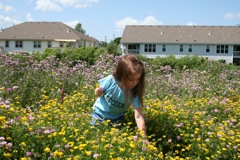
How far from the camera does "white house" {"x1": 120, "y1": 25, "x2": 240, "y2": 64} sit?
135 ft

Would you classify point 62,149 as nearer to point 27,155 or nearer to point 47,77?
point 27,155

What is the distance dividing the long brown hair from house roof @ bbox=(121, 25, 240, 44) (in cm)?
3811

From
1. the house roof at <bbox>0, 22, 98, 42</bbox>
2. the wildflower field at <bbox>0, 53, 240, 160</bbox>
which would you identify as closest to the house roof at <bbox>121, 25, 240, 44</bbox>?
the house roof at <bbox>0, 22, 98, 42</bbox>

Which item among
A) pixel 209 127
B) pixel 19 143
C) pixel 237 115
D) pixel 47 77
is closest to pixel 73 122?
pixel 19 143

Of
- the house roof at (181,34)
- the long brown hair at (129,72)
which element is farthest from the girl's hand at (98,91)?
the house roof at (181,34)

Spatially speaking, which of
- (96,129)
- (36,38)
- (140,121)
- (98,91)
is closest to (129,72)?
(98,91)

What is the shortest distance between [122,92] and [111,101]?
0.61 ft

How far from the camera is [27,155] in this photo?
261 cm

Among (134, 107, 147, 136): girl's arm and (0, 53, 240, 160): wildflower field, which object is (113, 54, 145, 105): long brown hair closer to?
(134, 107, 147, 136): girl's arm

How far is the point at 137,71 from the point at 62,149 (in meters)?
1.34

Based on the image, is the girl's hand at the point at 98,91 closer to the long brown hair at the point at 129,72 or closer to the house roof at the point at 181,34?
the long brown hair at the point at 129,72

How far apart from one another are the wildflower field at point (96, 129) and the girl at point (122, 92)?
190mm

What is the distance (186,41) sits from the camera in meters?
41.1

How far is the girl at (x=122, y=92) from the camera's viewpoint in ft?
12.3
